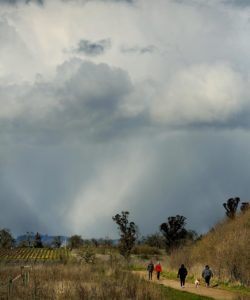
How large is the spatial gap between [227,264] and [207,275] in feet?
20.1

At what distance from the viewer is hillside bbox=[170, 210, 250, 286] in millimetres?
42378

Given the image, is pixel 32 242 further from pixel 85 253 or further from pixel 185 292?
pixel 185 292

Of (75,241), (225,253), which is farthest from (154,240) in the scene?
(225,253)

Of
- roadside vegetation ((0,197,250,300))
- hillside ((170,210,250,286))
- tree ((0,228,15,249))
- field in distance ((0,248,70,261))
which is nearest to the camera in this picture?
roadside vegetation ((0,197,250,300))

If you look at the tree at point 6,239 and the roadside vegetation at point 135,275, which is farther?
the tree at point 6,239

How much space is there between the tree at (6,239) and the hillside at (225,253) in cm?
6491

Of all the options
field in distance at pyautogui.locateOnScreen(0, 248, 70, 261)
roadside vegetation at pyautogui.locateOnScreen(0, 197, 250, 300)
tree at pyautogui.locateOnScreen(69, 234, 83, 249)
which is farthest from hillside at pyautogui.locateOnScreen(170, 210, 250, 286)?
tree at pyautogui.locateOnScreen(69, 234, 83, 249)

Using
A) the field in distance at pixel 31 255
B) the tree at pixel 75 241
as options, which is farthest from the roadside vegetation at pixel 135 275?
the tree at pixel 75 241

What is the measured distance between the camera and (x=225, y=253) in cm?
4578

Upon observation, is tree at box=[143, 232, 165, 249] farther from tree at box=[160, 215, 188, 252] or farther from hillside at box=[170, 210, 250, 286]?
hillside at box=[170, 210, 250, 286]

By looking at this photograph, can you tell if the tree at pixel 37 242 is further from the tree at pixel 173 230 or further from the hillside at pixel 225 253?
the hillside at pixel 225 253

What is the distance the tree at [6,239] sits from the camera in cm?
11731

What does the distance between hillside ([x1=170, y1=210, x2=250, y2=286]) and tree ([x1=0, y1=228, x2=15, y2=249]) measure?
2556 inches

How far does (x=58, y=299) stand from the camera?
2636 cm
